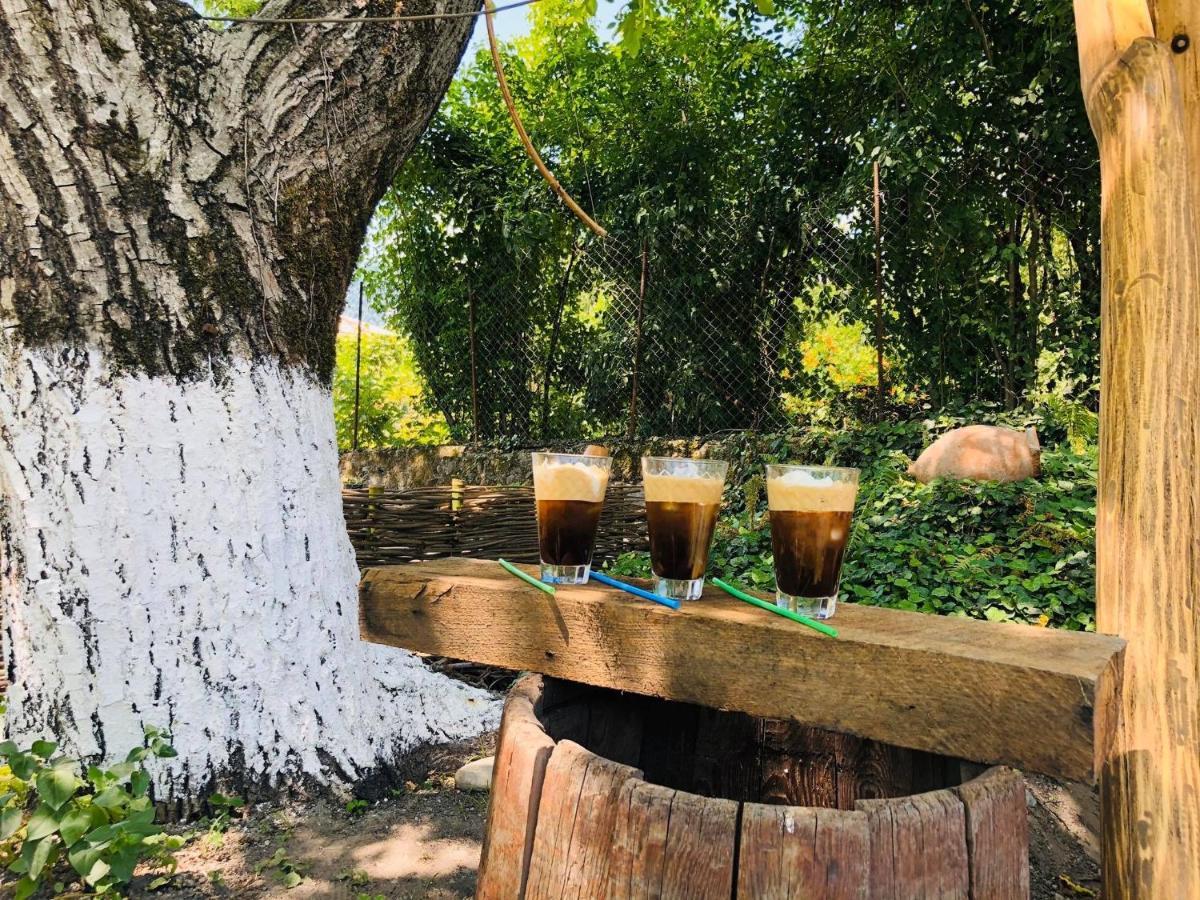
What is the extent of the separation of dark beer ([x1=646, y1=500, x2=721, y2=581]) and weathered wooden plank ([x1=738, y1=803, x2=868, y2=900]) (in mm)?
468

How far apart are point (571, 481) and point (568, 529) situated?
9cm

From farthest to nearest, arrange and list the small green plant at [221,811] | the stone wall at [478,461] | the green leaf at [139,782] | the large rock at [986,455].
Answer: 1. the stone wall at [478,461]
2. the large rock at [986,455]
3. the small green plant at [221,811]
4. the green leaf at [139,782]

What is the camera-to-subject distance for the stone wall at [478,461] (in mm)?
5949

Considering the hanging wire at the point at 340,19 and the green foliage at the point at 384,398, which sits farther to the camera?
the green foliage at the point at 384,398

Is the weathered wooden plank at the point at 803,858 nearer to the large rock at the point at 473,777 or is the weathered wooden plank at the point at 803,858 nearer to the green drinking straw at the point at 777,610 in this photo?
the green drinking straw at the point at 777,610

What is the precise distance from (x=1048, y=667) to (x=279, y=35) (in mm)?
2478

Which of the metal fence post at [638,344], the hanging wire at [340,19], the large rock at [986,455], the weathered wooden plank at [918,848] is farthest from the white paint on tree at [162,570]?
A: the metal fence post at [638,344]

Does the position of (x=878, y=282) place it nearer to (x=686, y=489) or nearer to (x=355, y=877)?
(x=686, y=489)

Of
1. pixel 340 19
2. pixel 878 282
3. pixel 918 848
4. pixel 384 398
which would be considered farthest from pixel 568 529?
pixel 384 398

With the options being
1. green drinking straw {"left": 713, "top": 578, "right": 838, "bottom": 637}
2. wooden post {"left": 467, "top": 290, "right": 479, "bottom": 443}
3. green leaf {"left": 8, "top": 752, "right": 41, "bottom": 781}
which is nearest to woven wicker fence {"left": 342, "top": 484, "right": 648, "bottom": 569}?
green leaf {"left": 8, "top": 752, "right": 41, "bottom": 781}

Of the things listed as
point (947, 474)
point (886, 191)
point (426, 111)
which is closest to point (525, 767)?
point (426, 111)

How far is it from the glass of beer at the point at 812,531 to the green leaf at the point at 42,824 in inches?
64.3

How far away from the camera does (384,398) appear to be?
906 centimetres

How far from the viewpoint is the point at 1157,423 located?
5.24 feet
